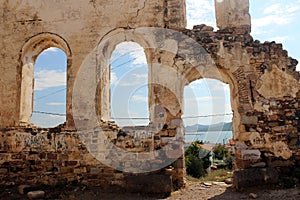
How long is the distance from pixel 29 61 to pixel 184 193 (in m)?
5.42

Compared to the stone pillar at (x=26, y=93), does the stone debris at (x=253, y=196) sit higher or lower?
lower

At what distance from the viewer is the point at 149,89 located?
6.61 m

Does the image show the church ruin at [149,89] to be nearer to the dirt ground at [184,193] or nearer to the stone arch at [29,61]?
the stone arch at [29,61]

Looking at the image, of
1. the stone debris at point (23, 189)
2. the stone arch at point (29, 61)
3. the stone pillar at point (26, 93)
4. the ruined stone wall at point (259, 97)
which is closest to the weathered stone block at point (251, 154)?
the ruined stone wall at point (259, 97)

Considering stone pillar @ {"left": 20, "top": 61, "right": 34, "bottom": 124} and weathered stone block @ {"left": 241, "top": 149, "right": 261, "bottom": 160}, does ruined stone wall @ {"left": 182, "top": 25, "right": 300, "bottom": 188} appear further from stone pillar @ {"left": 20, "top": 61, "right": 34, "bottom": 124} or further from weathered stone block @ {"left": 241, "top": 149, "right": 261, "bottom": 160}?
stone pillar @ {"left": 20, "top": 61, "right": 34, "bottom": 124}

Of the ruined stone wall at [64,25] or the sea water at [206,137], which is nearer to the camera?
the ruined stone wall at [64,25]

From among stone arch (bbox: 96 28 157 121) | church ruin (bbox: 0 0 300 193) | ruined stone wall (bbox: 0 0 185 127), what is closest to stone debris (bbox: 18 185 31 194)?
church ruin (bbox: 0 0 300 193)

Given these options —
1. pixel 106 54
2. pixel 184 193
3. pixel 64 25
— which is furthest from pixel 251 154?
pixel 64 25

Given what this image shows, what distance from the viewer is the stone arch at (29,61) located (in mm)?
6969

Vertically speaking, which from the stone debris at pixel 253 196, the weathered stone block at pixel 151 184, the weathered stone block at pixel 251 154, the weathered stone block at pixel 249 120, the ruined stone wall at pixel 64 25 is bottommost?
the stone debris at pixel 253 196

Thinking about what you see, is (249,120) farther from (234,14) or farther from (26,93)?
(26,93)

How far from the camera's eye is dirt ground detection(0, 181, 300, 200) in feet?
16.6

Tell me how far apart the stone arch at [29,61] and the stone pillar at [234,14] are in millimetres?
4208

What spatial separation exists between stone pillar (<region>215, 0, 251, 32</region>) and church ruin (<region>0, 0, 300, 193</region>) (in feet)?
0.09
